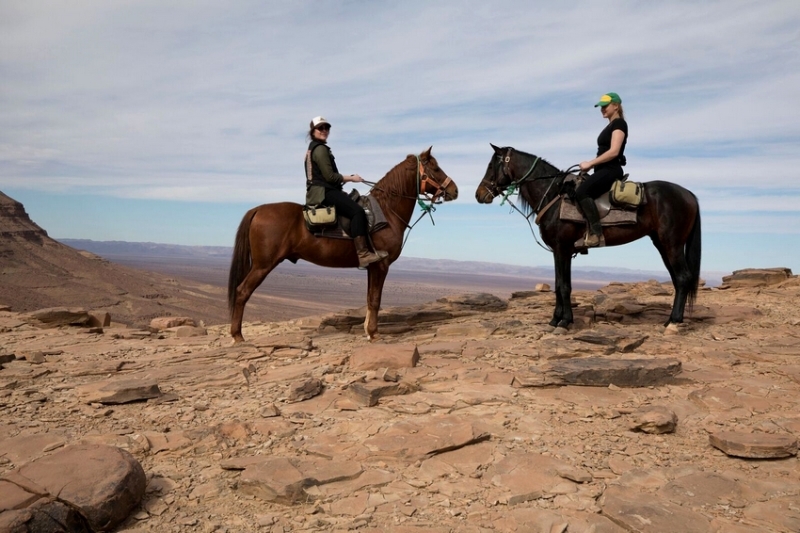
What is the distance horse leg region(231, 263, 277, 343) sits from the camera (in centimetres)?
916

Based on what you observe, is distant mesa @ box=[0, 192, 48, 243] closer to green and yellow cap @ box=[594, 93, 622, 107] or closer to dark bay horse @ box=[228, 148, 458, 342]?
dark bay horse @ box=[228, 148, 458, 342]

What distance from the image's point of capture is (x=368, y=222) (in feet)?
30.4

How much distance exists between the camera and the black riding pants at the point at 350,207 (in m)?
8.98

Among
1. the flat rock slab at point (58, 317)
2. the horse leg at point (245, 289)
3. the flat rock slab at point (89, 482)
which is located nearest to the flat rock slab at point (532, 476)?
the flat rock slab at point (89, 482)

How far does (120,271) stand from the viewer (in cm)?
4109

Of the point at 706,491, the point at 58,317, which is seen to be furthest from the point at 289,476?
the point at 58,317

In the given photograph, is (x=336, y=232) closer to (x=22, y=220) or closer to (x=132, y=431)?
(x=132, y=431)

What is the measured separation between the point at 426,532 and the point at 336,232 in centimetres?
591

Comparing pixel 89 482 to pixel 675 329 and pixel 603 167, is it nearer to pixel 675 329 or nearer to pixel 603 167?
pixel 603 167

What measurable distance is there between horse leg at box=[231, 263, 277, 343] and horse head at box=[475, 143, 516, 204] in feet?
13.0

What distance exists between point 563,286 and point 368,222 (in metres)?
3.59

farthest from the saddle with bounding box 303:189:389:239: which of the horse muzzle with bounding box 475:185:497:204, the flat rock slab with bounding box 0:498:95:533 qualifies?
the flat rock slab with bounding box 0:498:95:533

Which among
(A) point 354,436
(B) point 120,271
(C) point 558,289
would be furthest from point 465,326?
(B) point 120,271

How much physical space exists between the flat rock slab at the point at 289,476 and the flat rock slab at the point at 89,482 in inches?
33.9
